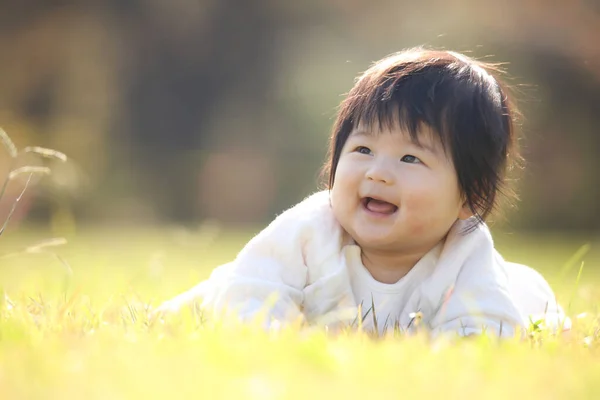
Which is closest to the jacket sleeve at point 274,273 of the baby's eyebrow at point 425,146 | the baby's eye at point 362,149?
the baby's eye at point 362,149

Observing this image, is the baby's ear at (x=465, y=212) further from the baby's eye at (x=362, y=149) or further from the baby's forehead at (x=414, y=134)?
the baby's eye at (x=362, y=149)

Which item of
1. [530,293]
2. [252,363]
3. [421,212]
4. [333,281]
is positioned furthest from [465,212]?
[252,363]

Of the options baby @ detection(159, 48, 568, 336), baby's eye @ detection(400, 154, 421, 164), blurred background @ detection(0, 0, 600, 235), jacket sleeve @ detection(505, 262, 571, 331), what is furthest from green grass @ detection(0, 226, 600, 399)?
blurred background @ detection(0, 0, 600, 235)

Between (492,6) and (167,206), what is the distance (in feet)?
24.4

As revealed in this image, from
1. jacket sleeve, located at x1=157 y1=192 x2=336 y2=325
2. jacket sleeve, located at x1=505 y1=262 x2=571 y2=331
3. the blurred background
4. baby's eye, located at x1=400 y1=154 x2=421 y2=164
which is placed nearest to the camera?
jacket sleeve, located at x1=157 y1=192 x2=336 y2=325

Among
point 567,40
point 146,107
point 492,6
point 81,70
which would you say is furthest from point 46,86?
point 567,40

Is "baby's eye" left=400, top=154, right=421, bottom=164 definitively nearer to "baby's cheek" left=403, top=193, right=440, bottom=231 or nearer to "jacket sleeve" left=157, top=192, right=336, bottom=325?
"baby's cheek" left=403, top=193, right=440, bottom=231

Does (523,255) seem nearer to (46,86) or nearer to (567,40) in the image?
(567,40)

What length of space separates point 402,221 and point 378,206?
98mm

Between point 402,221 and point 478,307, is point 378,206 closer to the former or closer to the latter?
point 402,221

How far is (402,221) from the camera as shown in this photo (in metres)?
2.68

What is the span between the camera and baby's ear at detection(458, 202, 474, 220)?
2.85 metres

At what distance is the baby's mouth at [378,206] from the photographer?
2.70 meters

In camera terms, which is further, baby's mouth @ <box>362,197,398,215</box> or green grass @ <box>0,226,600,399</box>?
baby's mouth @ <box>362,197,398,215</box>
